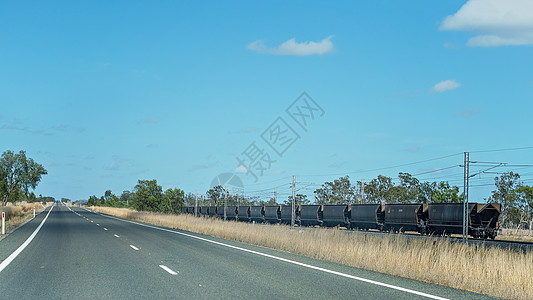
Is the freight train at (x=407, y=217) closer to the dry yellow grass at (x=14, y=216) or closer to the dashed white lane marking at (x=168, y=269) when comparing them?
the dashed white lane marking at (x=168, y=269)

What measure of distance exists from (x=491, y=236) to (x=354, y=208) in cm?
1193

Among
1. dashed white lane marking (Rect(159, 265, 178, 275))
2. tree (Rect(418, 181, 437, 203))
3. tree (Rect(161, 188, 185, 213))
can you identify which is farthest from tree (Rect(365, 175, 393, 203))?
dashed white lane marking (Rect(159, 265, 178, 275))

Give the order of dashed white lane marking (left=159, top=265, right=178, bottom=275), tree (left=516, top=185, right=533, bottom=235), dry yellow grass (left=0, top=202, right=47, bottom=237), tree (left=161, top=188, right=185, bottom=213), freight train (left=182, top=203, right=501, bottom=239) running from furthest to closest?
tree (left=161, top=188, right=185, bottom=213) → tree (left=516, top=185, right=533, bottom=235) → freight train (left=182, top=203, right=501, bottom=239) → dry yellow grass (left=0, top=202, right=47, bottom=237) → dashed white lane marking (left=159, top=265, right=178, bottom=275)

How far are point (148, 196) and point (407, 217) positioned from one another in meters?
55.5

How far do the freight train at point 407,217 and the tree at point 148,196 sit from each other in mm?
37461

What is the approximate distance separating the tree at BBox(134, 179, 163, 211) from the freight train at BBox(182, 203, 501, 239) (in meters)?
37.5

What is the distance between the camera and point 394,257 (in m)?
14.4

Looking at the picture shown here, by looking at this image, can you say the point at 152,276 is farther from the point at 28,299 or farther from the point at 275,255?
the point at 275,255

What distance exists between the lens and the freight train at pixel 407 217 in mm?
38125

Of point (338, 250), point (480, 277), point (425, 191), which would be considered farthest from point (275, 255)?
point (425, 191)

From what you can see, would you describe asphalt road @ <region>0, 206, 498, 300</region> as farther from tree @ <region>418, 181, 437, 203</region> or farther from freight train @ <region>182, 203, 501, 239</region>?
tree @ <region>418, 181, 437, 203</region>

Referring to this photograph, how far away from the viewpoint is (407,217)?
41.1m

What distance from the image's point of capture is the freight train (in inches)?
1501

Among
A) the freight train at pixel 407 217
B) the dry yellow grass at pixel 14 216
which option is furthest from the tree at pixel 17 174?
the freight train at pixel 407 217
